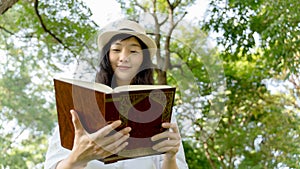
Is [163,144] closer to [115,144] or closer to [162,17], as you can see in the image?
[115,144]

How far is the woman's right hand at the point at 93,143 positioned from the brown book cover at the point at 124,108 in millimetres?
11

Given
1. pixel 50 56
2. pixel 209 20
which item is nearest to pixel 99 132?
pixel 209 20

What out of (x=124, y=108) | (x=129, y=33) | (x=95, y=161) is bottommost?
(x=95, y=161)

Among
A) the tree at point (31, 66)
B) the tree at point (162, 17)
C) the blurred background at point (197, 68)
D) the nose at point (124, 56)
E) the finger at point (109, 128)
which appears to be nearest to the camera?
the finger at point (109, 128)

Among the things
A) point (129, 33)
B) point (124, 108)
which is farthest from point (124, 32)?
point (124, 108)

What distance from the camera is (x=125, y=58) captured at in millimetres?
878

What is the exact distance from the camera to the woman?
0.77m

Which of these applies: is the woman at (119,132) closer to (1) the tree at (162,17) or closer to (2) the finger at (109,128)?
(2) the finger at (109,128)

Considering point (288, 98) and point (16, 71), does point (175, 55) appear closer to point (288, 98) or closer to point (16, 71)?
point (288, 98)

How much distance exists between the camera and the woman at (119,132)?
2.53ft

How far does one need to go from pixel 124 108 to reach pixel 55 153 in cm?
21

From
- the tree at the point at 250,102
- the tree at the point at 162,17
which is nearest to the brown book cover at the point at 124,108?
the tree at the point at 162,17

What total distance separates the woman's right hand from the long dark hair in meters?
0.15

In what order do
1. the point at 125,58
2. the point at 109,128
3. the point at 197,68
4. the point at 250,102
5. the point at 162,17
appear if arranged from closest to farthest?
the point at 109,128 → the point at 125,58 → the point at 162,17 → the point at 197,68 → the point at 250,102
